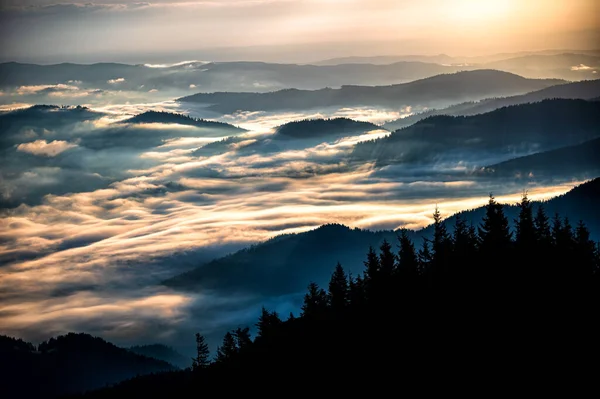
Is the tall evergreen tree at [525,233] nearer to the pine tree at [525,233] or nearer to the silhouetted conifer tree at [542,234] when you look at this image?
the pine tree at [525,233]

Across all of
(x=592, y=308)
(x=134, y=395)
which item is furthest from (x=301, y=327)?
(x=134, y=395)

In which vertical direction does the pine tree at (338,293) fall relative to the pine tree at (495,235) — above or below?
below

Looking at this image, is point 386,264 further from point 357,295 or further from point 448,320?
point 448,320

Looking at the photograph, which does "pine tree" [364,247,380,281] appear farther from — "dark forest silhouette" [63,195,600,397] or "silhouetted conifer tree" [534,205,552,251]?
"silhouetted conifer tree" [534,205,552,251]

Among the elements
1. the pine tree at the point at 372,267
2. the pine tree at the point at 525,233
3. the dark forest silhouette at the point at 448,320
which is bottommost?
the dark forest silhouette at the point at 448,320

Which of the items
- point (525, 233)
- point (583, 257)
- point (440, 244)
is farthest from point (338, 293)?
point (583, 257)

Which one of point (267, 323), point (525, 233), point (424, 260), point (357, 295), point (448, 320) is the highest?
point (525, 233)

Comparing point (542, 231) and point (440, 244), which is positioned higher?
point (542, 231)

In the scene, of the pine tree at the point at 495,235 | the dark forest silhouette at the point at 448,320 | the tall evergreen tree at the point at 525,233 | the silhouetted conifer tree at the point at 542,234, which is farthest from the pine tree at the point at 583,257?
the pine tree at the point at 495,235
